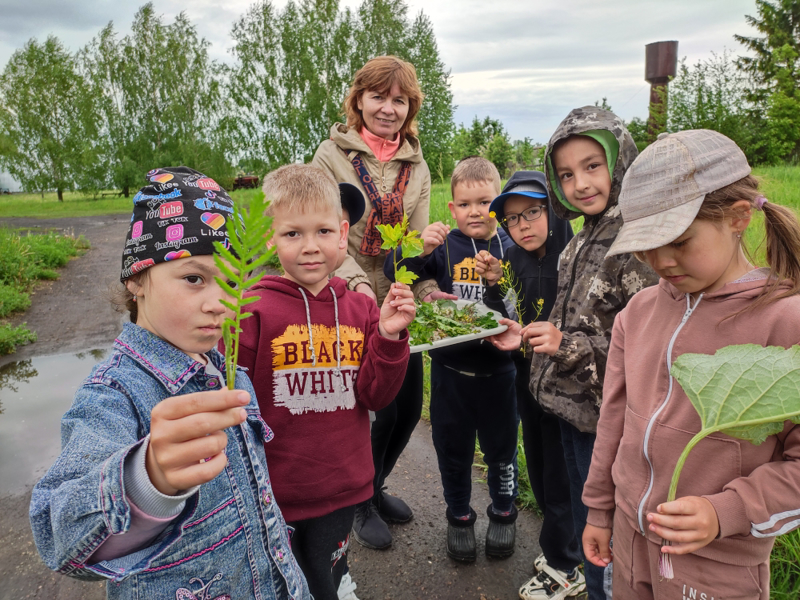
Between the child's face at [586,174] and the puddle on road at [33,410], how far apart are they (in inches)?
154

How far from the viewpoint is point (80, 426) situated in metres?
0.95

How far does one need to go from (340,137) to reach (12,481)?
11.1ft

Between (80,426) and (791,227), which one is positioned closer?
(80,426)

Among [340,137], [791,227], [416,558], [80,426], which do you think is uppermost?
[340,137]

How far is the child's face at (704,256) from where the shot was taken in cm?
132

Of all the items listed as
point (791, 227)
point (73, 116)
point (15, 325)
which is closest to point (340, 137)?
point (791, 227)

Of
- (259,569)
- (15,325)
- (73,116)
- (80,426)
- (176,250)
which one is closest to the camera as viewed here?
(80,426)

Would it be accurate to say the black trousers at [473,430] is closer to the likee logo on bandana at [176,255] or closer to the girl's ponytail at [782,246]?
the girl's ponytail at [782,246]

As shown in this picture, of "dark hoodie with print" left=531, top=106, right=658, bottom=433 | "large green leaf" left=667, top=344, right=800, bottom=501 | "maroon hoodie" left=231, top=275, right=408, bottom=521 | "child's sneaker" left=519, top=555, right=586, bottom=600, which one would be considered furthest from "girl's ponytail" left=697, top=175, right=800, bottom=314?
"child's sneaker" left=519, top=555, right=586, bottom=600

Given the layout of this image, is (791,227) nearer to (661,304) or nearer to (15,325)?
(661,304)

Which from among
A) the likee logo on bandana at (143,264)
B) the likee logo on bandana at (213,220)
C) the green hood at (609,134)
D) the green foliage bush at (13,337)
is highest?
the green hood at (609,134)

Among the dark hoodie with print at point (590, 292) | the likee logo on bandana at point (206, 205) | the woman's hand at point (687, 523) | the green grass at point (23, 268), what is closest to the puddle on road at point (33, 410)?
the green grass at point (23, 268)

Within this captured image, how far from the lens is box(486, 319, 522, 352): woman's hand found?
2.35 meters

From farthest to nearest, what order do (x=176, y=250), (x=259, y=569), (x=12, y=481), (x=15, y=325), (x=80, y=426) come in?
(x=15, y=325), (x=12, y=481), (x=259, y=569), (x=176, y=250), (x=80, y=426)
